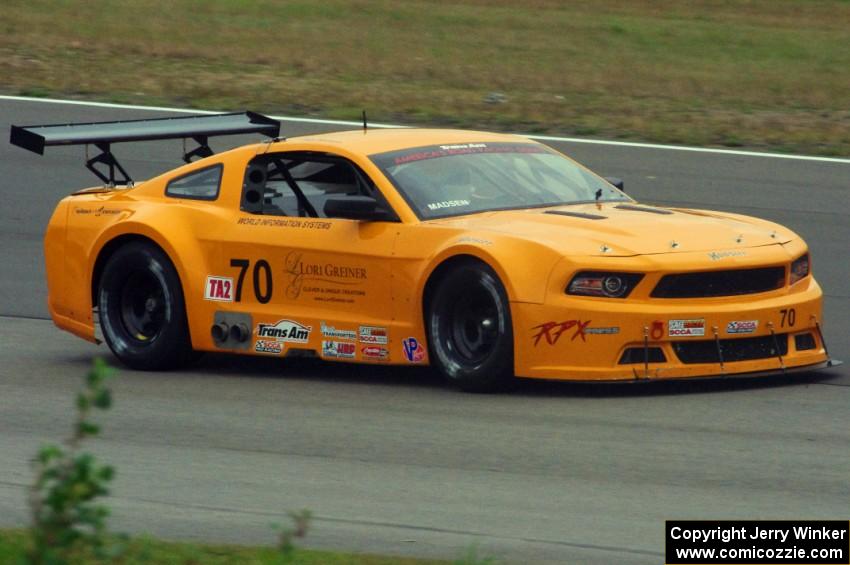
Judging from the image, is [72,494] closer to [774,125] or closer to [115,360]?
[115,360]

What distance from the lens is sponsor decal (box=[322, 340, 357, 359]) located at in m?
9.32

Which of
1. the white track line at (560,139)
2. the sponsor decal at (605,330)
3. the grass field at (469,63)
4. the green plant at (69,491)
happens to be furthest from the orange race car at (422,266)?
the grass field at (469,63)

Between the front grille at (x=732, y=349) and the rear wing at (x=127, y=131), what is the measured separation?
147 inches

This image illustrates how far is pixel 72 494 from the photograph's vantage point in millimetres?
3898

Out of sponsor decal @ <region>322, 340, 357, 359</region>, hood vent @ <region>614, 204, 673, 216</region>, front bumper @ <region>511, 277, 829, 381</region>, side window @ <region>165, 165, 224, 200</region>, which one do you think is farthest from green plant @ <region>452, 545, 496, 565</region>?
side window @ <region>165, 165, 224, 200</region>

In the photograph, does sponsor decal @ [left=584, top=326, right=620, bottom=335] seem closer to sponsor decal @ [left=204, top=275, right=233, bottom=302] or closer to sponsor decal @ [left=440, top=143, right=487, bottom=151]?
sponsor decal @ [left=440, top=143, right=487, bottom=151]

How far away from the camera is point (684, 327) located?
8516 mm

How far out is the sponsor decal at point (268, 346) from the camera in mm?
9633

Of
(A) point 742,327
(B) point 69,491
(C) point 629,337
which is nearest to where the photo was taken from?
(B) point 69,491

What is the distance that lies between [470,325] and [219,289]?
1.76 meters

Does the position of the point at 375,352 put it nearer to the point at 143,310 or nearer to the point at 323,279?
the point at 323,279

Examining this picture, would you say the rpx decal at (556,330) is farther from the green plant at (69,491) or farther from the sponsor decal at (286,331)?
the green plant at (69,491)

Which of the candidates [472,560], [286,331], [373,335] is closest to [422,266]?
[373,335]

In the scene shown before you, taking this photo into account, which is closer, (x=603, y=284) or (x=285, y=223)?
(x=603, y=284)
